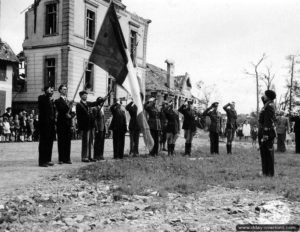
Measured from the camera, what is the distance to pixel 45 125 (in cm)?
977

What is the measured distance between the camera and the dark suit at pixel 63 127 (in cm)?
1019

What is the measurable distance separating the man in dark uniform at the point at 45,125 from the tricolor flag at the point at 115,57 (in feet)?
5.40

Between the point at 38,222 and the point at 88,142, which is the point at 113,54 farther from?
the point at 38,222

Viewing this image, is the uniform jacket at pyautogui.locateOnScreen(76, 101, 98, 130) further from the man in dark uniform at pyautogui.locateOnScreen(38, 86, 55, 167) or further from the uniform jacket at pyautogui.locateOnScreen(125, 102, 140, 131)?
the uniform jacket at pyautogui.locateOnScreen(125, 102, 140, 131)

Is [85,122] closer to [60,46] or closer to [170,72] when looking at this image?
[60,46]

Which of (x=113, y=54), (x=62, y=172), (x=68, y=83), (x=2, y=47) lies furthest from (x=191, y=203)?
(x=2, y=47)

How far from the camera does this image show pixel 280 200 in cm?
642

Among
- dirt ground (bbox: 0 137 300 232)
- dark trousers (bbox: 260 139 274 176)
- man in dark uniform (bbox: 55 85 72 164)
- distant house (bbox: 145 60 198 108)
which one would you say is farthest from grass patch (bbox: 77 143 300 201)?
distant house (bbox: 145 60 198 108)

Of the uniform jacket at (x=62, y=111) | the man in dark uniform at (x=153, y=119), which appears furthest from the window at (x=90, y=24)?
the uniform jacket at (x=62, y=111)

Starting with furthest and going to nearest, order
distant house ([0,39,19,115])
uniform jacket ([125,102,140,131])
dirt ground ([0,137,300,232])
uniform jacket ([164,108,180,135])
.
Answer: distant house ([0,39,19,115]) → uniform jacket ([164,108,180,135]) → uniform jacket ([125,102,140,131]) → dirt ground ([0,137,300,232])

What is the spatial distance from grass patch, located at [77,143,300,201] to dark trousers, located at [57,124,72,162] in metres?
1.56

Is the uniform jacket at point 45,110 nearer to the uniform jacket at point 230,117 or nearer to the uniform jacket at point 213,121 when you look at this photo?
the uniform jacket at point 213,121

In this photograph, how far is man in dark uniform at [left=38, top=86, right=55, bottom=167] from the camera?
31.8 feet

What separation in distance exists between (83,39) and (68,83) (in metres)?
3.53
